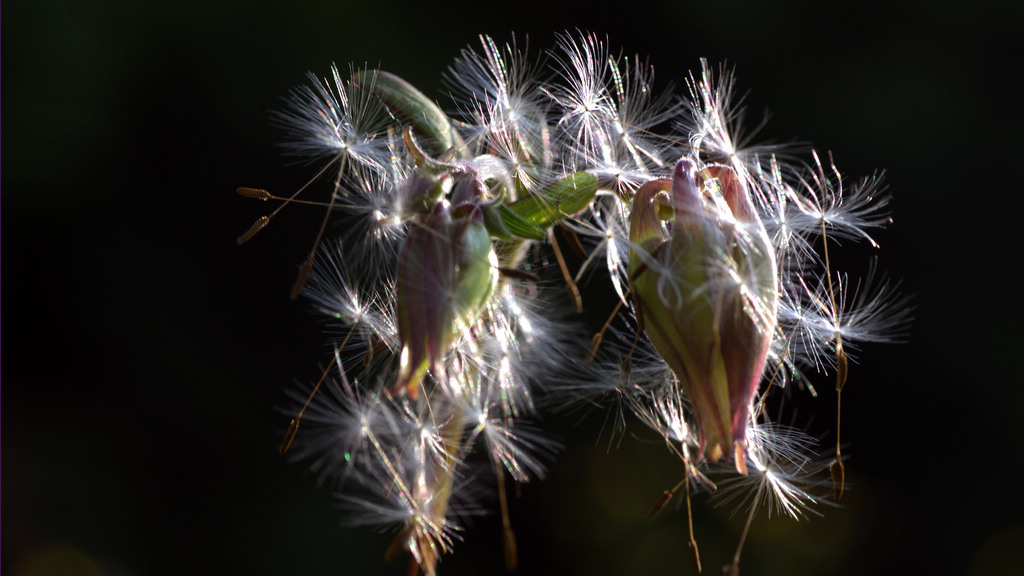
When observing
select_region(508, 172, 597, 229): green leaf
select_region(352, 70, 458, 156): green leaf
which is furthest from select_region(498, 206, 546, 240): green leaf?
select_region(352, 70, 458, 156): green leaf

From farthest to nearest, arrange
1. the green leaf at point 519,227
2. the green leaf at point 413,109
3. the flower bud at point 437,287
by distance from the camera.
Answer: the green leaf at point 413,109 → the green leaf at point 519,227 → the flower bud at point 437,287

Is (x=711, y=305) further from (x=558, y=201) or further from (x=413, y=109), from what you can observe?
(x=413, y=109)

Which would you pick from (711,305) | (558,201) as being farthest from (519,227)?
(711,305)

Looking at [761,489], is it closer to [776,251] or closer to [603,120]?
[776,251]

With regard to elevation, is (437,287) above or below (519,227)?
below

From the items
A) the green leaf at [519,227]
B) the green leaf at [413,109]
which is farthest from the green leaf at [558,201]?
the green leaf at [413,109]

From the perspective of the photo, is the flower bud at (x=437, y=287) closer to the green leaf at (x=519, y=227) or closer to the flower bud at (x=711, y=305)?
the green leaf at (x=519, y=227)
